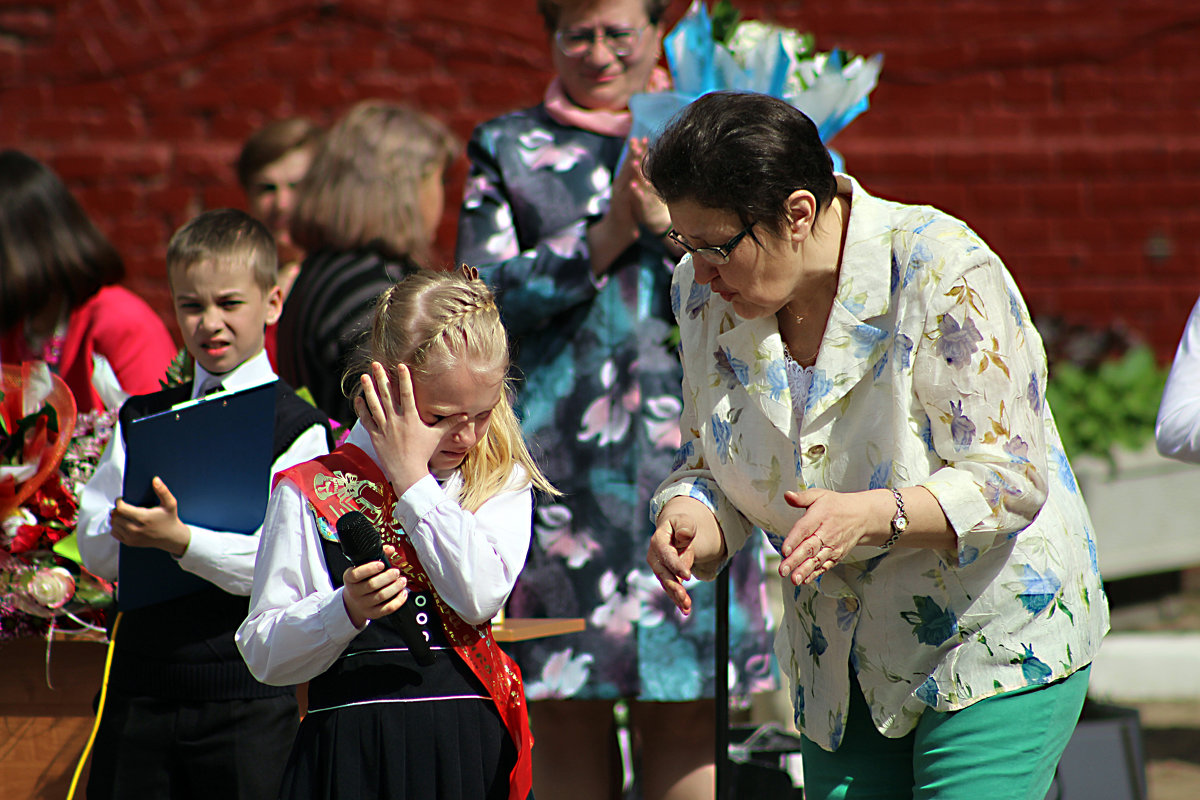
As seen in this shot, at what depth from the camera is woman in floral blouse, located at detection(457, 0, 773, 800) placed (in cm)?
279

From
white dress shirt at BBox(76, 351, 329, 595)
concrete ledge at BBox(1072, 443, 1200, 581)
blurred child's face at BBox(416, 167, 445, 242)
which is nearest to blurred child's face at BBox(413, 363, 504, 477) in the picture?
white dress shirt at BBox(76, 351, 329, 595)

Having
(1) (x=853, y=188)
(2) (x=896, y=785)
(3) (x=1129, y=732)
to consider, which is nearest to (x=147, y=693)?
(2) (x=896, y=785)

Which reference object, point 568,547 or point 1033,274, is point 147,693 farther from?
point 1033,274

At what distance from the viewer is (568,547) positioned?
9.30 ft

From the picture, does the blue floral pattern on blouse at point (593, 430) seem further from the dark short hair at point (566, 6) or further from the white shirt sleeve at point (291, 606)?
the white shirt sleeve at point (291, 606)

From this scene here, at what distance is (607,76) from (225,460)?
1338 millimetres

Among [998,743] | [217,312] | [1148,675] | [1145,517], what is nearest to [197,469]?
[217,312]

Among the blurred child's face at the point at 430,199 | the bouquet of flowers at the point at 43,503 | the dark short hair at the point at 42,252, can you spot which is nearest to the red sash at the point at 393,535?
the bouquet of flowers at the point at 43,503

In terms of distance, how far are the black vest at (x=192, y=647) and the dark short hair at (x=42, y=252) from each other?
108cm

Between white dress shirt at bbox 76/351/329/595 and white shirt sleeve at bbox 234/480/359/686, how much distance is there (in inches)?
16.5

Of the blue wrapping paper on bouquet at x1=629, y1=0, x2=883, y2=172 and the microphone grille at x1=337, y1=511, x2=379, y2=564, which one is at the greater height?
the blue wrapping paper on bouquet at x1=629, y1=0, x2=883, y2=172

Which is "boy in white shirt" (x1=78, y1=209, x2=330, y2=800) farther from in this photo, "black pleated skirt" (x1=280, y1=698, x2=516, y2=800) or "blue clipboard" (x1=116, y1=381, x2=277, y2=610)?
"black pleated skirt" (x1=280, y1=698, x2=516, y2=800)

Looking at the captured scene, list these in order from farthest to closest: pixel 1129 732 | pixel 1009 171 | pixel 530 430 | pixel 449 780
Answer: pixel 1009 171 < pixel 1129 732 < pixel 530 430 < pixel 449 780

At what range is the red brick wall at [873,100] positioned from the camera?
6055mm
